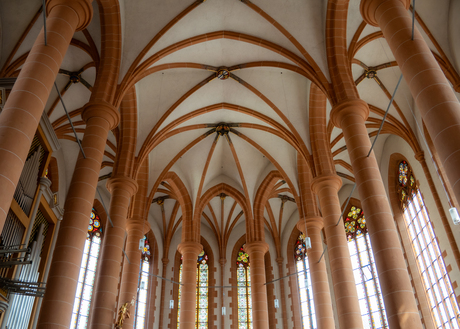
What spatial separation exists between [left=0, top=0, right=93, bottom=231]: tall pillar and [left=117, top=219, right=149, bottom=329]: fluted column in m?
8.53

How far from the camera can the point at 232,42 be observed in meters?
14.5

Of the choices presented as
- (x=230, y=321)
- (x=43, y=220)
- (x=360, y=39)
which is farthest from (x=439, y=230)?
(x=43, y=220)

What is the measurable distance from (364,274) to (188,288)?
7.99 meters

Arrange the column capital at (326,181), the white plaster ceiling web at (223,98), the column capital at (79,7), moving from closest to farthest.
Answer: the column capital at (79,7)
the column capital at (326,181)
the white plaster ceiling web at (223,98)

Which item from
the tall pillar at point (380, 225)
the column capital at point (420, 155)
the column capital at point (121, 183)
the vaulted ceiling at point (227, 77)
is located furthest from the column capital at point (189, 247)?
the column capital at point (420, 155)

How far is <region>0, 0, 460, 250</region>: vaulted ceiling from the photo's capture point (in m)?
12.7

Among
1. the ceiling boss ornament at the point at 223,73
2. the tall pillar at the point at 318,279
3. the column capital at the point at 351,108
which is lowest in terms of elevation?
the tall pillar at the point at 318,279

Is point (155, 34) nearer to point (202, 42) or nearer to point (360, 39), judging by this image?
point (202, 42)

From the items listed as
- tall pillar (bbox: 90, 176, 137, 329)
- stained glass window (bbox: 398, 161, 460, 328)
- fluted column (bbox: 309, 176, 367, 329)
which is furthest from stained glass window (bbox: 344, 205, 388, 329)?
tall pillar (bbox: 90, 176, 137, 329)

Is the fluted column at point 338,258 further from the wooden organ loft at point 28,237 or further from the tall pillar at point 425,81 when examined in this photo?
the wooden organ loft at point 28,237

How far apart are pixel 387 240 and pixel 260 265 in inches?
411

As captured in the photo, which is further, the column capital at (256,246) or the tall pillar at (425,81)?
the column capital at (256,246)

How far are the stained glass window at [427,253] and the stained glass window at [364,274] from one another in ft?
8.55

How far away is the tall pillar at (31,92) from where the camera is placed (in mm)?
5941
